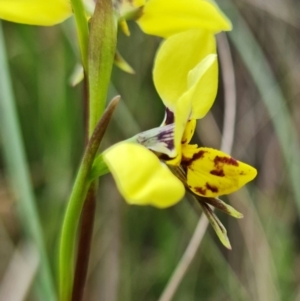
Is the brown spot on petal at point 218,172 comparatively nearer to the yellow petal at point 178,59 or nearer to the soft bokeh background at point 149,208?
the yellow petal at point 178,59

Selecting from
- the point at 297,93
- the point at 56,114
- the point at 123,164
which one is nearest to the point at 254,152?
the point at 297,93

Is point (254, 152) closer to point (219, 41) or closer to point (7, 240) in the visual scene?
point (219, 41)

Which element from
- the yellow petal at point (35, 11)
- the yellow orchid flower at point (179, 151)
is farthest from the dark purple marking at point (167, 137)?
the yellow petal at point (35, 11)

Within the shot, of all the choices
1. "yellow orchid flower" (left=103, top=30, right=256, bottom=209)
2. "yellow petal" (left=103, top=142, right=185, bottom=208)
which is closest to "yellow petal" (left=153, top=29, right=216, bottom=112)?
"yellow orchid flower" (left=103, top=30, right=256, bottom=209)

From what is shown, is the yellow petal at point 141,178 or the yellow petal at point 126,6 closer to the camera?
the yellow petal at point 141,178

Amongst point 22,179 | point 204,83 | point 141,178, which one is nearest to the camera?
point 141,178

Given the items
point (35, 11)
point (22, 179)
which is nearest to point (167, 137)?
point (35, 11)

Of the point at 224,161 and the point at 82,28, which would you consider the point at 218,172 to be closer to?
the point at 224,161

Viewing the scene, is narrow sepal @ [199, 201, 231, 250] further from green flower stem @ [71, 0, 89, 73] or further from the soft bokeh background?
the soft bokeh background
